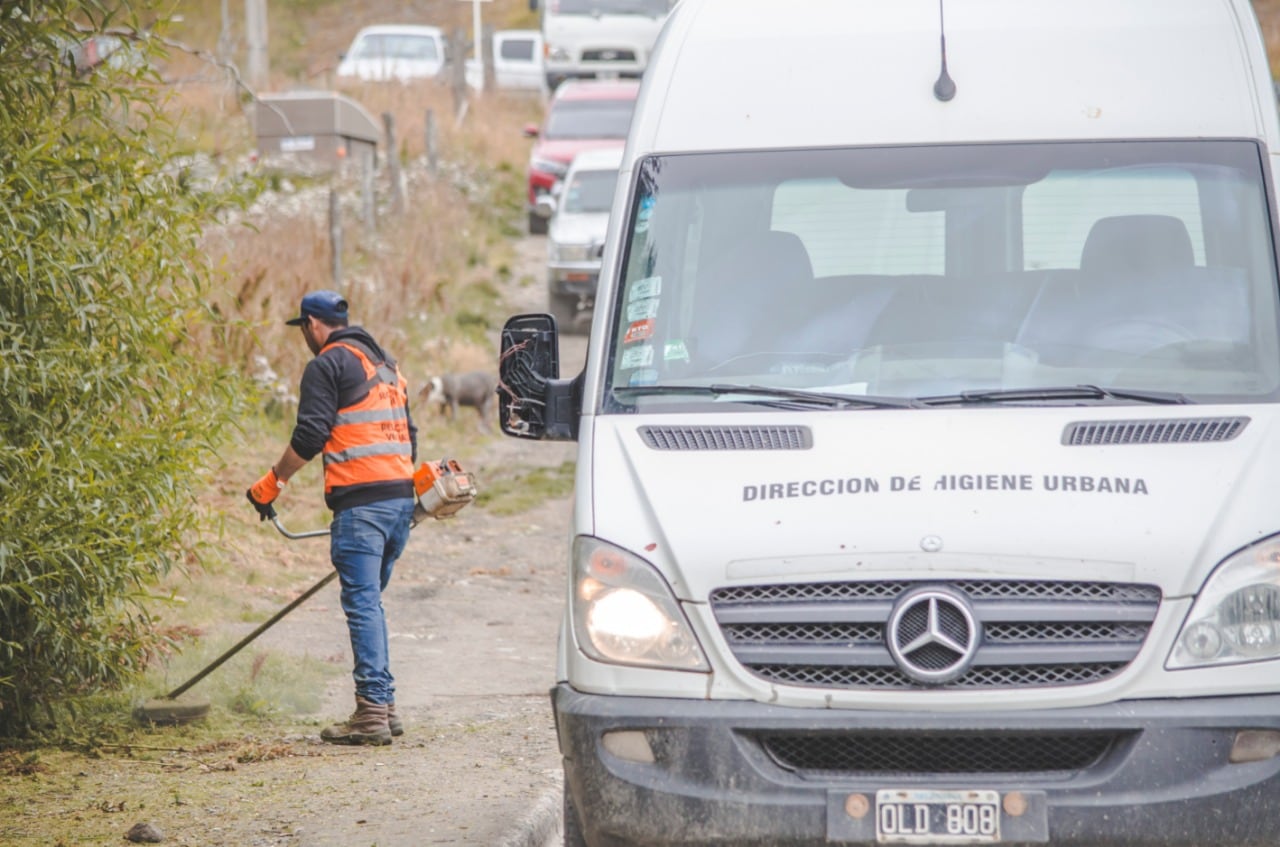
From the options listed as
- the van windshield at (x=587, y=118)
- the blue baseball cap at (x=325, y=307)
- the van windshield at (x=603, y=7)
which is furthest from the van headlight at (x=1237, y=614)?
the van windshield at (x=603, y=7)

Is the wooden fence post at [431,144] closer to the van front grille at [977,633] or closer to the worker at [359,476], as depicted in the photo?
the worker at [359,476]

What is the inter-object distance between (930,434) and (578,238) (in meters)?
15.4

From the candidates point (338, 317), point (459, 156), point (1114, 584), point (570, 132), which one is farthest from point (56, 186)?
point (459, 156)

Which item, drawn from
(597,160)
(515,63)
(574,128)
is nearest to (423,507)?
(597,160)

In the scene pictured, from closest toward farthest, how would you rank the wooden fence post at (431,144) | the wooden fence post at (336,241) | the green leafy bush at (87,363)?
1. the green leafy bush at (87,363)
2. the wooden fence post at (336,241)
3. the wooden fence post at (431,144)

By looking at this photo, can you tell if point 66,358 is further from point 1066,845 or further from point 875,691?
point 1066,845

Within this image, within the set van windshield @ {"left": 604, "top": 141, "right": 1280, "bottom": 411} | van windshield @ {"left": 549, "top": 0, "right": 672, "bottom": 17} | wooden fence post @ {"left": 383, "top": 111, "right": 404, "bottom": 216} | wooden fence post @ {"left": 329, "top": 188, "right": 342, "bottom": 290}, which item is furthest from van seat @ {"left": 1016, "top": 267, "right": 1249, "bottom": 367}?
van windshield @ {"left": 549, "top": 0, "right": 672, "bottom": 17}

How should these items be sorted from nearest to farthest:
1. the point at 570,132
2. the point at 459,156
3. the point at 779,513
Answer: the point at 779,513
the point at 570,132
the point at 459,156

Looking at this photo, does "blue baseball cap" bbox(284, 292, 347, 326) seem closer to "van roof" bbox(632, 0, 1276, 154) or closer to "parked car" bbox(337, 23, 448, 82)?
"van roof" bbox(632, 0, 1276, 154)

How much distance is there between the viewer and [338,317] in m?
7.84

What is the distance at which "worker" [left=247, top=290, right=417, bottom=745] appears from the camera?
7.55 m

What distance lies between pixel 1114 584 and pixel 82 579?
14.2ft

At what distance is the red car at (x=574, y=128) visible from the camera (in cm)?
2467

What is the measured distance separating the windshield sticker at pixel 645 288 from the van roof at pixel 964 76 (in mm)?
450
